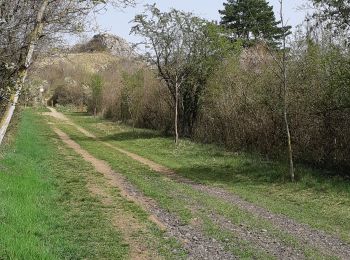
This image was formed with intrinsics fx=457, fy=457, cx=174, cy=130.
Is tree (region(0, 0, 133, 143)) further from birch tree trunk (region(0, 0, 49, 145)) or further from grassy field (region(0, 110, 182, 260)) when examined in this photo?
grassy field (region(0, 110, 182, 260))

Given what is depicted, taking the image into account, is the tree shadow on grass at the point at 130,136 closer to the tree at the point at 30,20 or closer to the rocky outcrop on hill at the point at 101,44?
the rocky outcrop on hill at the point at 101,44

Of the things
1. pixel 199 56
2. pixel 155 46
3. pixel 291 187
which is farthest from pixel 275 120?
Answer: pixel 155 46

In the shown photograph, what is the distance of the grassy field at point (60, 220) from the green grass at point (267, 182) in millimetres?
3591

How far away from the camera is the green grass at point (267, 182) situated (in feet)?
34.6

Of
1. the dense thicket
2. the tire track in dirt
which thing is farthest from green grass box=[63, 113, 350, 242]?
the tire track in dirt

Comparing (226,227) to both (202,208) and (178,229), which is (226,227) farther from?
(202,208)

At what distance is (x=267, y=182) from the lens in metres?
14.8

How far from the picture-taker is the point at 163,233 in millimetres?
8273

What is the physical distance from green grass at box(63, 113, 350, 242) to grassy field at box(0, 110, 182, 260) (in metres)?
3.59

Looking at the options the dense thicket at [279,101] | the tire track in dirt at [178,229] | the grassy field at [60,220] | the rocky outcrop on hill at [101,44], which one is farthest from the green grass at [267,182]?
the rocky outcrop on hill at [101,44]

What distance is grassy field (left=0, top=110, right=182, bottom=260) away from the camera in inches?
268

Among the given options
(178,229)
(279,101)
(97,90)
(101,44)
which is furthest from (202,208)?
(97,90)

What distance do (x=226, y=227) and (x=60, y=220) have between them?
3205 mm

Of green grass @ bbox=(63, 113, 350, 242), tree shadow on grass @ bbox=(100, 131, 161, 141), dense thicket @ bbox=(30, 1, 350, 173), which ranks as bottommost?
green grass @ bbox=(63, 113, 350, 242)
